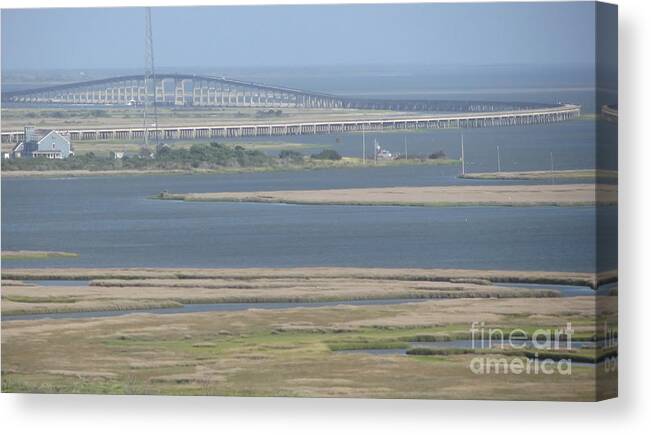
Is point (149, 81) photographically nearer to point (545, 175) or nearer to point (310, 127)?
point (310, 127)

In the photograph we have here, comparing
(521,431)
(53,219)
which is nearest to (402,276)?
(521,431)

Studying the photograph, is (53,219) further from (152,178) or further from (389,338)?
(389,338)

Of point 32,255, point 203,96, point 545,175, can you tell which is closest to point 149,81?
point 203,96

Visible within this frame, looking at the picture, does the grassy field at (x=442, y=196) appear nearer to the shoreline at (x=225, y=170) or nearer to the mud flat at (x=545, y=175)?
the mud flat at (x=545, y=175)

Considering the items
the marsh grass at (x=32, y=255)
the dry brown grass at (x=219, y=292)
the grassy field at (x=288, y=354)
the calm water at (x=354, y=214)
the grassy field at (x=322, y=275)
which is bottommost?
the grassy field at (x=288, y=354)

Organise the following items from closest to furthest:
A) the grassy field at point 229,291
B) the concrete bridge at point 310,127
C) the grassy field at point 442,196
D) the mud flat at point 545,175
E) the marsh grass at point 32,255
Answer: the mud flat at point 545,175 → the grassy field at point 442,196 → the grassy field at point 229,291 → the concrete bridge at point 310,127 → the marsh grass at point 32,255

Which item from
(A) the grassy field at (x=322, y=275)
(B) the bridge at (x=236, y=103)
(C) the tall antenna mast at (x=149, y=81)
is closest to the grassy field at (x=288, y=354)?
(A) the grassy field at (x=322, y=275)

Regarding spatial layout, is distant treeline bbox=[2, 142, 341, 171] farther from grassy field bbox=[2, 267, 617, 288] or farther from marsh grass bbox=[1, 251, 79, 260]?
grassy field bbox=[2, 267, 617, 288]
